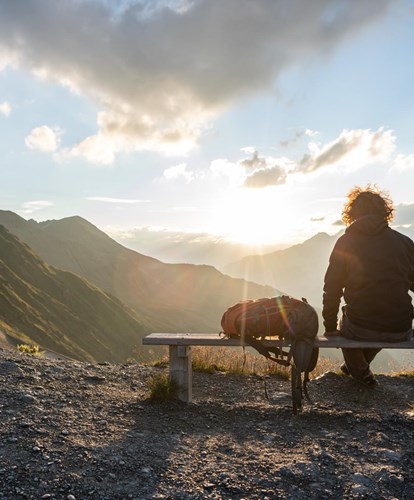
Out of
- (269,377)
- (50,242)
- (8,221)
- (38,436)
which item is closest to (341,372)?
(269,377)

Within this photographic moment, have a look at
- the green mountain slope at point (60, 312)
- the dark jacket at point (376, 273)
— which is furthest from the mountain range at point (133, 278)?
the dark jacket at point (376, 273)

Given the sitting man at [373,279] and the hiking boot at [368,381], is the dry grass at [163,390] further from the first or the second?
the hiking boot at [368,381]

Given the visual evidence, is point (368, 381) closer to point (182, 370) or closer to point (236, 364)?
point (236, 364)

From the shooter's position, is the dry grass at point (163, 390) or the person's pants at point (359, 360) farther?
the person's pants at point (359, 360)

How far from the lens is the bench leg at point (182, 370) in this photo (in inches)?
236

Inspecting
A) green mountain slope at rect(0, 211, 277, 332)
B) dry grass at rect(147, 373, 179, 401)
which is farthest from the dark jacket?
green mountain slope at rect(0, 211, 277, 332)

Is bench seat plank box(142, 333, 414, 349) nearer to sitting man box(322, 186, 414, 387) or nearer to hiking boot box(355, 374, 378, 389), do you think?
sitting man box(322, 186, 414, 387)

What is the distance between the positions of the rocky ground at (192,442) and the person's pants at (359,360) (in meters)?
0.36

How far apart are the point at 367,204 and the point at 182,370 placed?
3.80 m

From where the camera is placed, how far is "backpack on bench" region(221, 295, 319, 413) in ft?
18.0

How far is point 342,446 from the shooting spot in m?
4.45

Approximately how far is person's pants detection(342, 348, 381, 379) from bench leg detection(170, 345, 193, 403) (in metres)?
2.56

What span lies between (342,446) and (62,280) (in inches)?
4338

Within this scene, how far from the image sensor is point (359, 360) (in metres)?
6.57
